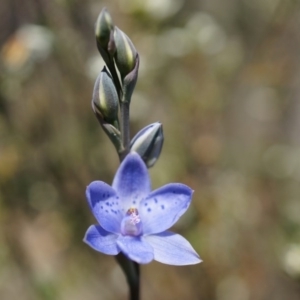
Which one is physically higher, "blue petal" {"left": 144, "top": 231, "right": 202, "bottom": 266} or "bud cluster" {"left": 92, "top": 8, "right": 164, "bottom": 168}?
"bud cluster" {"left": 92, "top": 8, "right": 164, "bottom": 168}

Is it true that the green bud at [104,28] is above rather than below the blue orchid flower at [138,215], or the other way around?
above

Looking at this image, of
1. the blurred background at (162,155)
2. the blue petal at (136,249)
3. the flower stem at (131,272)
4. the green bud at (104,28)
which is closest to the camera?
the blue petal at (136,249)

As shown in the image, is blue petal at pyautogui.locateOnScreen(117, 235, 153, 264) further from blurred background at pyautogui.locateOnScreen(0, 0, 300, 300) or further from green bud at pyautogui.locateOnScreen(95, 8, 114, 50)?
blurred background at pyautogui.locateOnScreen(0, 0, 300, 300)

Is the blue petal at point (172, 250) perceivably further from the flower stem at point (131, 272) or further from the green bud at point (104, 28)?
the green bud at point (104, 28)

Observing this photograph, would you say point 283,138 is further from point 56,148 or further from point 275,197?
point 56,148

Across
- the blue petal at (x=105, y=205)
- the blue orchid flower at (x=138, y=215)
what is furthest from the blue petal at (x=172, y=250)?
the blue petal at (x=105, y=205)

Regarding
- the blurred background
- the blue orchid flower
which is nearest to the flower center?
A: the blue orchid flower

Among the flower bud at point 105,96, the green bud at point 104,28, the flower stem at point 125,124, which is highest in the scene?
the green bud at point 104,28
